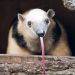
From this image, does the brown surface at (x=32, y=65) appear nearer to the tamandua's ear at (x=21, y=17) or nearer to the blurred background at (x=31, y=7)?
the tamandua's ear at (x=21, y=17)

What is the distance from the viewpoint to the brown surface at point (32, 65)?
5.04 feet

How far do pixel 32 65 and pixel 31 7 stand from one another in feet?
5.15

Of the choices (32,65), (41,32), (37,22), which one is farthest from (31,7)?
(32,65)

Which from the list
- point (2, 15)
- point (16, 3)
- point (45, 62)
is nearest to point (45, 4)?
point (16, 3)

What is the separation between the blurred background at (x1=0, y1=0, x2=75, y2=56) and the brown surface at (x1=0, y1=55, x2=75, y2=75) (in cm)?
125

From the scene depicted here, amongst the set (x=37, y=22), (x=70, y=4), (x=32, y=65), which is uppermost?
(x=70, y=4)

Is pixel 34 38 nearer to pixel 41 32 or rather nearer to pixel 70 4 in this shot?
pixel 41 32

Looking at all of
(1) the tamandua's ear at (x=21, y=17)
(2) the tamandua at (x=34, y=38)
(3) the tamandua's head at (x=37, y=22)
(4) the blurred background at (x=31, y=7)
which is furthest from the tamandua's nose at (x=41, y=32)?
(4) the blurred background at (x=31, y=7)

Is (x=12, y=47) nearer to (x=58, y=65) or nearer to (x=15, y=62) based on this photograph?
(x=15, y=62)

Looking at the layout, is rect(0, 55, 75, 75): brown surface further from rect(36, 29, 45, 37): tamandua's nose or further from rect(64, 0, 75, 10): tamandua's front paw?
rect(64, 0, 75, 10): tamandua's front paw

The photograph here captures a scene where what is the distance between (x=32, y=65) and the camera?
1545mm

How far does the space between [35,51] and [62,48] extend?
40 centimetres

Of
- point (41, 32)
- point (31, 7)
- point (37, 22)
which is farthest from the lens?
point (31, 7)

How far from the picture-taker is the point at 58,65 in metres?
1.56
